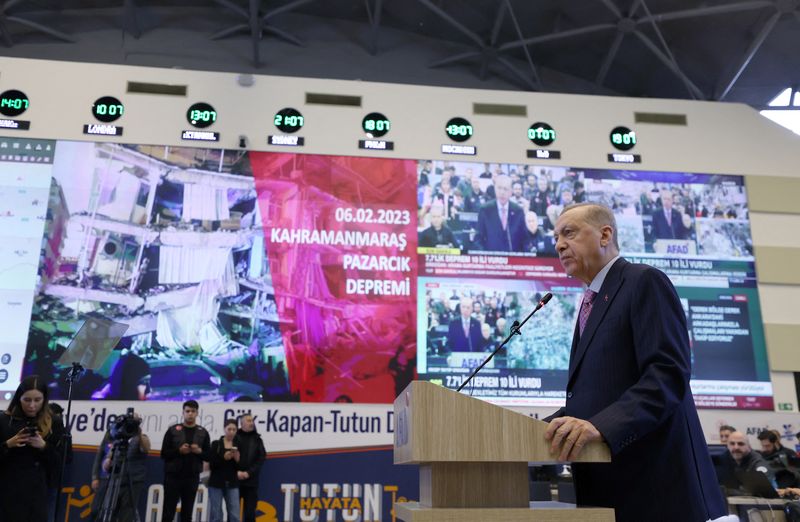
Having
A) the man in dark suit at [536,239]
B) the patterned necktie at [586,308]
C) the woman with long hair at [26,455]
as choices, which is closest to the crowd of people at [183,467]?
the woman with long hair at [26,455]

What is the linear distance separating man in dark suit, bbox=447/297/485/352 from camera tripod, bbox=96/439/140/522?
3276 mm

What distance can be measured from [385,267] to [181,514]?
311 centimetres

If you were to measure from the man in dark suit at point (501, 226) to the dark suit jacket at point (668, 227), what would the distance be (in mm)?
1557

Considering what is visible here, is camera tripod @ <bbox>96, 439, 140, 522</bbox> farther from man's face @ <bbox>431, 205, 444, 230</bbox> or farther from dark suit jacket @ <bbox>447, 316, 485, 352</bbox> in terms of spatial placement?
man's face @ <bbox>431, 205, 444, 230</bbox>

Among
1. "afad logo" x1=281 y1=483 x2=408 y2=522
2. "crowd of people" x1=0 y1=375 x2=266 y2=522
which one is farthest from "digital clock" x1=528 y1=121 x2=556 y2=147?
"crowd of people" x1=0 y1=375 x2=266 y2=522

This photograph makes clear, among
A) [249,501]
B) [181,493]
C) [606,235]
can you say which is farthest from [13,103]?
[606,235]

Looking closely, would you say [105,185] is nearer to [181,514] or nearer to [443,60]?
[181,514]

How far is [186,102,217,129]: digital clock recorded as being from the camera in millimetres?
7617

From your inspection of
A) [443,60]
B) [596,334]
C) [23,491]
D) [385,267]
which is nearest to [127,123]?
[385,267]

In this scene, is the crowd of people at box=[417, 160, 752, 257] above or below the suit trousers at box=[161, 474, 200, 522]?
above

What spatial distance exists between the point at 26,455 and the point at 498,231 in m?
5.20

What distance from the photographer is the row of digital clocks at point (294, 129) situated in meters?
7.45

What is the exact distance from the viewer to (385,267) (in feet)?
23.9

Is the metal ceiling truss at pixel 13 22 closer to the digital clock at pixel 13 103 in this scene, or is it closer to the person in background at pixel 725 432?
the digital clock at pixel 13 103
